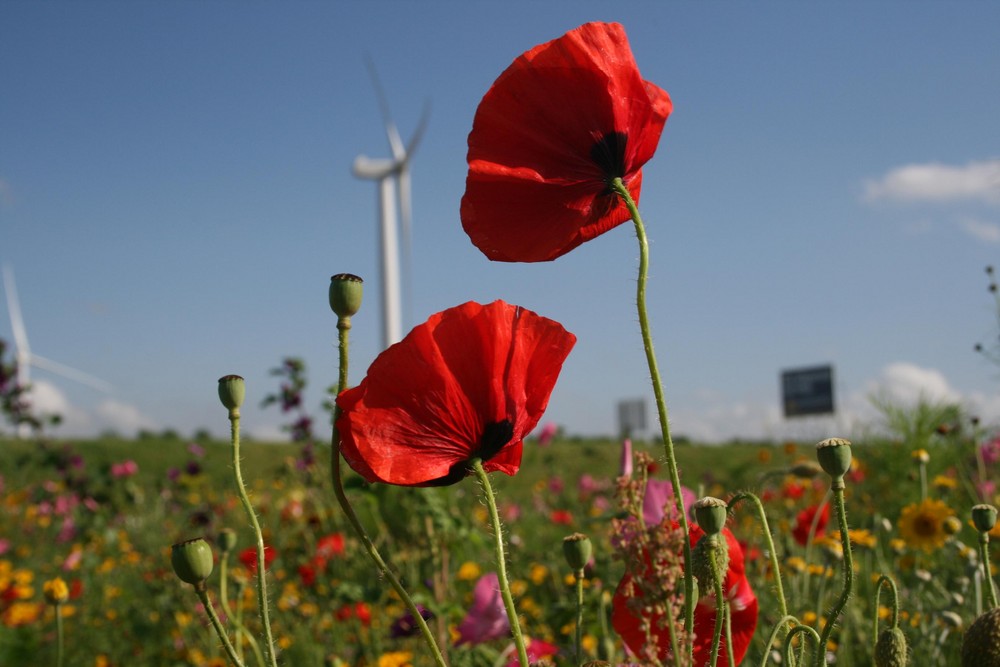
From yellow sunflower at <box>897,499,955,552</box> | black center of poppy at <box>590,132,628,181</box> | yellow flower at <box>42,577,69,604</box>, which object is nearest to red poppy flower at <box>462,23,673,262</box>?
black center of poppy at <box>590,132,628,181</box>

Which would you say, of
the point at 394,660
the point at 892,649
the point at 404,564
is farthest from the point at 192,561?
the point at 404,564

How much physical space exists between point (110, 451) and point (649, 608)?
20.1m

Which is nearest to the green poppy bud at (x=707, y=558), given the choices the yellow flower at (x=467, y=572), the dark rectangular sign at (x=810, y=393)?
the yellow flower at (x=467, y=572)

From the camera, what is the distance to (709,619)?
2.91 feet

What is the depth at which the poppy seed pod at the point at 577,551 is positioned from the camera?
779 mm

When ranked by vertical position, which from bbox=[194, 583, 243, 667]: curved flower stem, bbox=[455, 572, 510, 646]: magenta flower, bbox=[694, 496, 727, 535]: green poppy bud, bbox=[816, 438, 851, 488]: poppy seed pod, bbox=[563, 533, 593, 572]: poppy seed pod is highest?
bbox=[816, 438, 851, 488]: poppy seed pod

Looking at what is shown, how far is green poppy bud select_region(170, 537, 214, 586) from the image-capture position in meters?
0.67

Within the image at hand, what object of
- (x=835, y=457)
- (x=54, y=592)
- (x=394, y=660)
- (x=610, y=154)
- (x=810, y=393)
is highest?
(x=810, y=393)

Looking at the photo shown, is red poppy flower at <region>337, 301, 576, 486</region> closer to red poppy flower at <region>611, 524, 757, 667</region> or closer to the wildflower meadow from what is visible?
the wildflower meadow

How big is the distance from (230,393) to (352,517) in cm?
20

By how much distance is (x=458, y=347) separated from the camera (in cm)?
67

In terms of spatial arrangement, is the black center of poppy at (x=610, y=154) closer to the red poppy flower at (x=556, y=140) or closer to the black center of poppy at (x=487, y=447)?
the red poppy flower at (x=556, y=140)

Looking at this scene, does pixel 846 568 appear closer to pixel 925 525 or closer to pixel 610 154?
pixel 610 154

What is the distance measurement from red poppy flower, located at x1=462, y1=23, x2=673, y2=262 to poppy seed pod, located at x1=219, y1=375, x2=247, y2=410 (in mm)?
229
